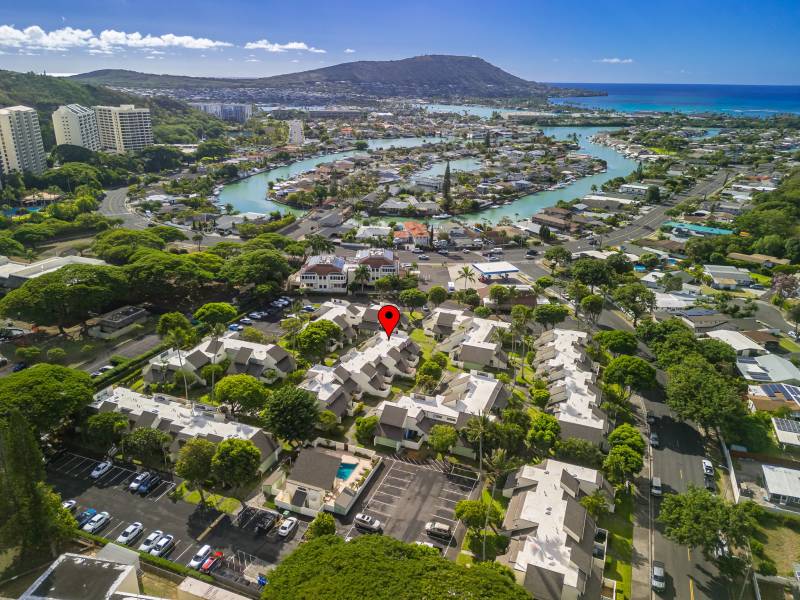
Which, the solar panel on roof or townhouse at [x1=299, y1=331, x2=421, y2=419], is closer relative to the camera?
the solar panel on roof

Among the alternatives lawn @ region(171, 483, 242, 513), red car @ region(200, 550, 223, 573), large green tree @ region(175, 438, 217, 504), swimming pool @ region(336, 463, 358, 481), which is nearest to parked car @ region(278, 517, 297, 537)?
red car @ region(200, 550, 223, 573)

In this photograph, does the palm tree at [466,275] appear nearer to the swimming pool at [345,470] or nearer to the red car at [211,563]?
the swimming pool at [345,470]

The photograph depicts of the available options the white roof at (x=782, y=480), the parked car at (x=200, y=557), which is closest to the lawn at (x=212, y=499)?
the parked car at (x=200, y=557)

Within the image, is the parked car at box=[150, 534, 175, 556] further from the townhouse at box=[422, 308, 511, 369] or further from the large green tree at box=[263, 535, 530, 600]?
the townhouse at box=[422, 308, 511, 369]

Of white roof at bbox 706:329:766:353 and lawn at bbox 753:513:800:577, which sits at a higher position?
white roof at bbox 706:329:766:353

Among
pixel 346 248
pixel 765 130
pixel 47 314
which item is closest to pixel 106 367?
pixel 47 314

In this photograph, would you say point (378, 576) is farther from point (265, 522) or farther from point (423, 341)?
point (423, 341)

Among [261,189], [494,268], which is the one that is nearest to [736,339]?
[494,268]
